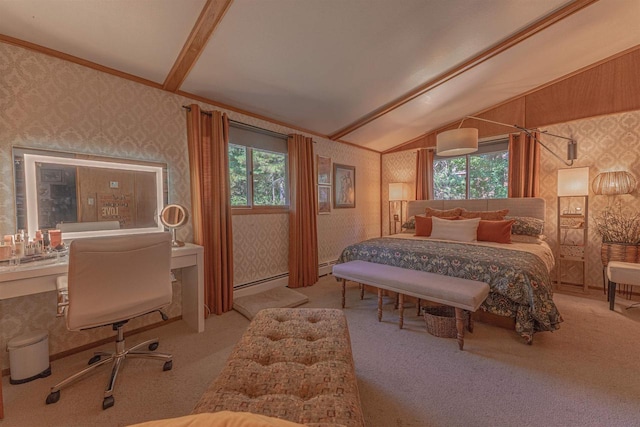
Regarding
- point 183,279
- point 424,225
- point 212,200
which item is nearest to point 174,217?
point 212,200

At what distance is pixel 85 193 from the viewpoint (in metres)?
2.17

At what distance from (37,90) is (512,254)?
4.17 metres

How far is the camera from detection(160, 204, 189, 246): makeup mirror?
246 centimetres

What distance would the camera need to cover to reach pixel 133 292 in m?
1.72

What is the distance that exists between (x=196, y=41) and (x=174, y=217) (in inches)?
59.6

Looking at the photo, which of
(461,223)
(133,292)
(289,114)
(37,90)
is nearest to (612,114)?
(461,223)

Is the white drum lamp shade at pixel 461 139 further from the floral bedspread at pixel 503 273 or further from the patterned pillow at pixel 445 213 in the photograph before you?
the patterned pillow at pixel 445 213

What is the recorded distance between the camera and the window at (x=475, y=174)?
418 cm

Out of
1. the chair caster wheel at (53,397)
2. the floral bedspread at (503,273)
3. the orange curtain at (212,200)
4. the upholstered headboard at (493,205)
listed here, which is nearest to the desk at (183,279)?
the orange curtain at (212,200)

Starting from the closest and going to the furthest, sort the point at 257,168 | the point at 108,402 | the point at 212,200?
the point at 108,402 → the point at 212,200 → the point at 257,168

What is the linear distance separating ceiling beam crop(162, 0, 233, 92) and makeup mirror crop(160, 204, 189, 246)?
1.16m

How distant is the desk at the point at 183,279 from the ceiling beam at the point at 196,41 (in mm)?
1539

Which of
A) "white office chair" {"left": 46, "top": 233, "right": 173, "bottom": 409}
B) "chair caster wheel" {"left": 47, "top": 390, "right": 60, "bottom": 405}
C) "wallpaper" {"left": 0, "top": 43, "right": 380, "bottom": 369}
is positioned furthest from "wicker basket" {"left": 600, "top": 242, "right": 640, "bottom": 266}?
"chair caster wheel" {"left": 47, "top": 390, "right": 60, "bottom": 405}

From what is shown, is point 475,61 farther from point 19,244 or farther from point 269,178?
point 19,244
